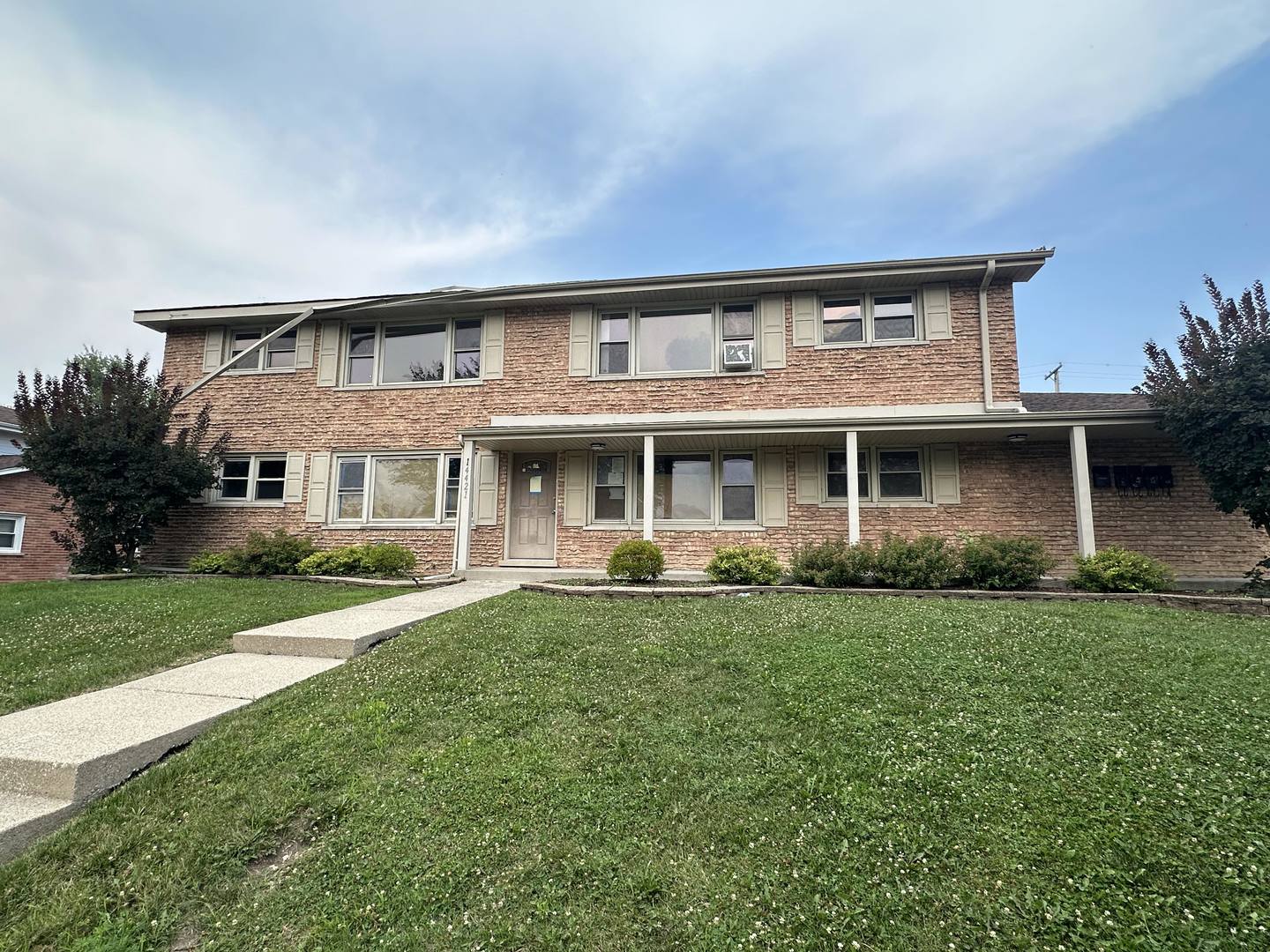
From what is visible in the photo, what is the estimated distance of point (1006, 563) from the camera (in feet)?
27.1

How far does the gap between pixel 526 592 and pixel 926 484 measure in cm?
738

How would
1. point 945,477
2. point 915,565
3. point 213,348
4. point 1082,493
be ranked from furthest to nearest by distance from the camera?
point 213,348
point 945,477
point 1082,493
point 915,565

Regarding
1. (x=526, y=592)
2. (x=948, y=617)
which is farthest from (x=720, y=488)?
(x=948, y=617)

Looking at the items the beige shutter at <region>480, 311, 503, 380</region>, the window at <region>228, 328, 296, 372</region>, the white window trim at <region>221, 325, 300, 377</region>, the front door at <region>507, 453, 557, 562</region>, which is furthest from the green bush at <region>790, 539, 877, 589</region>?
the window at <region>228, 328, 296, 372</region>

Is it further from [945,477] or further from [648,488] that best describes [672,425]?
[945,477]

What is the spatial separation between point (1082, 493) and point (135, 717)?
1174 cm

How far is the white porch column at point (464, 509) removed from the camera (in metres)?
10.9

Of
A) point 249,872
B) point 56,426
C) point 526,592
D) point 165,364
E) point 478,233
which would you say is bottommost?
point 249,872

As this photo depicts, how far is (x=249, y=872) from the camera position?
2.53 metres

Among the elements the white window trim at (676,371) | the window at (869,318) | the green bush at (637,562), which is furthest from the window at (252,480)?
the window at (869,318)

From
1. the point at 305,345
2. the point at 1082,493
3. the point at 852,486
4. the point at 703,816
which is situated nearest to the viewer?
the point at 703,816

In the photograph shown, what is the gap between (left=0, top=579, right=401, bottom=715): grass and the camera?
4.81 m

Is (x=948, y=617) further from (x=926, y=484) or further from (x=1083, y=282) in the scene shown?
(x=1083, y=282)

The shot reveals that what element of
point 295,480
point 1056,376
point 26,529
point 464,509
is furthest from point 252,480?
point 1056,376
